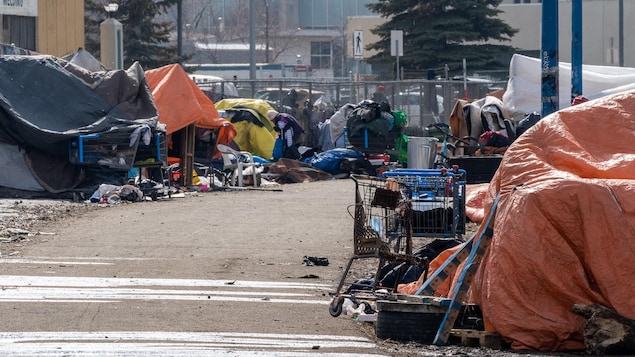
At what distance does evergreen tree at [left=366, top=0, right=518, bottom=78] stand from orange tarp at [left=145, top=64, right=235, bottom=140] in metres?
24.3

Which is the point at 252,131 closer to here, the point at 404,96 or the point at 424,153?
the point at 424,153

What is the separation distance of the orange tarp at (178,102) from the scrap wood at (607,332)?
47.3 ft

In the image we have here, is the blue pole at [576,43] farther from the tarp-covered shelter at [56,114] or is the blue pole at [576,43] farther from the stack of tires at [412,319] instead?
the stack of tires at [412,319]

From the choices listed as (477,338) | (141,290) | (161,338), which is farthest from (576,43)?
(161,338)

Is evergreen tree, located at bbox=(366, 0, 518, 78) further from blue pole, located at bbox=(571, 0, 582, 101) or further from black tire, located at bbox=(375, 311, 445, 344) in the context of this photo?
black tire, located at bbox=(375, 311, 445, 344)

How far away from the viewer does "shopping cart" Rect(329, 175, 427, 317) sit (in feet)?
29.3

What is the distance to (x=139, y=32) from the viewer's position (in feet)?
148

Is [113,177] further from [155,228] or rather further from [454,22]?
[454,22]

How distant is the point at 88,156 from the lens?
18547 mm

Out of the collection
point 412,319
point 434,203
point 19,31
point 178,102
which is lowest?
point 412,319

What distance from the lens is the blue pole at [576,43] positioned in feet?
52.8

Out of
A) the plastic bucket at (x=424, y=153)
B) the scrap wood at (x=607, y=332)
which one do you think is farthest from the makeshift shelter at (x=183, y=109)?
the scrap wood at (x=607, y=332)

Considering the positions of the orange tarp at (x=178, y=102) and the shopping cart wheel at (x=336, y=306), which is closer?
the shopping cart wheel at (x=336, y=306)

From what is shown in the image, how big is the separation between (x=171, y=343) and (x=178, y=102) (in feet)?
46.8
